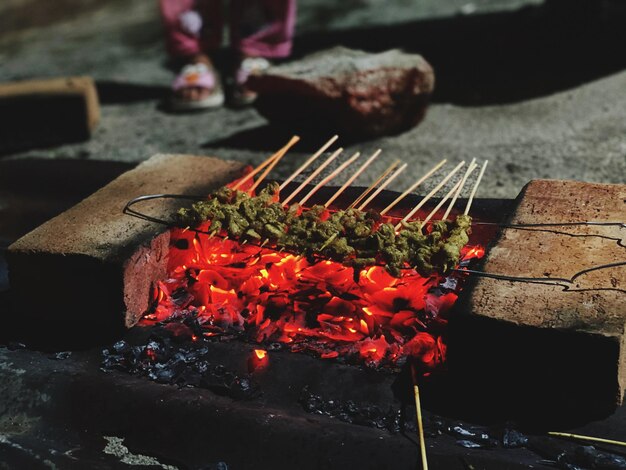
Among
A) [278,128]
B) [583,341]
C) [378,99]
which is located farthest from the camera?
[278,128]

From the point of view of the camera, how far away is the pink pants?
7555 millimetres

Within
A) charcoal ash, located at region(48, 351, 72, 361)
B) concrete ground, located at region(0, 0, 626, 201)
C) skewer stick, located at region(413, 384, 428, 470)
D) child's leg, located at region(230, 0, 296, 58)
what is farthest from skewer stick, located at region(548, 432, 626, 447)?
child's leg, located at region(230, 0, 296, 58)

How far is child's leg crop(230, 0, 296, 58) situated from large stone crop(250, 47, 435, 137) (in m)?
1.49

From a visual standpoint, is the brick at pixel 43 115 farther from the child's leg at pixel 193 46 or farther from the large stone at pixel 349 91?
the large stone at pixel 349 91

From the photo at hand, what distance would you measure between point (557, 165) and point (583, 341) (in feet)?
10.3

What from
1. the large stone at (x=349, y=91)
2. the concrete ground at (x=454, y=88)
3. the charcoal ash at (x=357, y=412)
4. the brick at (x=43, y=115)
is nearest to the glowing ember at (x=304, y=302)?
the charcoal ash at (x=357, y=412)

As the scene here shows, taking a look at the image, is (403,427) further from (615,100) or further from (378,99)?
(615,100)

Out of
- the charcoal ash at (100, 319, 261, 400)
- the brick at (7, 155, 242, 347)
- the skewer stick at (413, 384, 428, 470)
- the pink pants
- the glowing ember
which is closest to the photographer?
the skewer stick at (413, 384, 428, 470)

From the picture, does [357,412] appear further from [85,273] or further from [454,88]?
[454,88]

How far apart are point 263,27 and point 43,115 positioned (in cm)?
245

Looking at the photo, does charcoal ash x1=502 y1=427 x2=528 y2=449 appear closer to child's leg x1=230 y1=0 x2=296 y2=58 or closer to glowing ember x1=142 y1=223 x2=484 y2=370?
glowing ember x1=142 y1=223 x2=484 y2=370

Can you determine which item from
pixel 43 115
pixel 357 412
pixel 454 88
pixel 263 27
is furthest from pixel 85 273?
pixel 454 88

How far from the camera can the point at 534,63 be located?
25.3 ft

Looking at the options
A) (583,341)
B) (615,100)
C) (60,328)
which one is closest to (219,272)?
(60,328)
